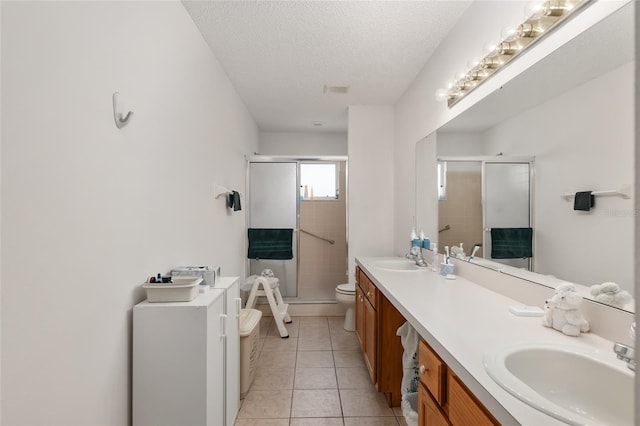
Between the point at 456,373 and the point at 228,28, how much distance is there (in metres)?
2.33

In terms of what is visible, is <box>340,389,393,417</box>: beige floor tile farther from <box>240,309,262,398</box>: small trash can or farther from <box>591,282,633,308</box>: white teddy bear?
<box>591,282,633,308</box>: white teddy bear

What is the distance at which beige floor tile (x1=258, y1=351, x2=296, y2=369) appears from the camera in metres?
2.52

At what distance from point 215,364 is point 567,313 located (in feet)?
4.87

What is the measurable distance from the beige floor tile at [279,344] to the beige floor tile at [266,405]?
26.7 inches

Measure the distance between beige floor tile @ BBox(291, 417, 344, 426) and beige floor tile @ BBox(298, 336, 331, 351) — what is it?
3.17ft

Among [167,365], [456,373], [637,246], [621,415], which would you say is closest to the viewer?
[637,246]

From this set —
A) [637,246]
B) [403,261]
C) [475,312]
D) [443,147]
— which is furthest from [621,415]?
[403,261]

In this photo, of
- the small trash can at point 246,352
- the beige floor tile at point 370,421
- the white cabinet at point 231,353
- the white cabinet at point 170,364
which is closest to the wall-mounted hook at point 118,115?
the white cabinet at point 170,364

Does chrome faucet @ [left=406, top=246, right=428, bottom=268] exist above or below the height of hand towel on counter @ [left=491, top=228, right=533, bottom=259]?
below

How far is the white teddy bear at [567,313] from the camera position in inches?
40.7

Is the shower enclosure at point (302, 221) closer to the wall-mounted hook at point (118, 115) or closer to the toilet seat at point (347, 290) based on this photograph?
the toilet seat at point (347, 290)

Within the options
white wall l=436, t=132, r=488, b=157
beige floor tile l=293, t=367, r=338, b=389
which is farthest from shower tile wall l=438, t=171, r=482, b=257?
beige floor tile l=293, t=367, r=338, b=389

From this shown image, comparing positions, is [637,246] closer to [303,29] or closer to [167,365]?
[167,365]

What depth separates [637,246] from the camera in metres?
0.33
